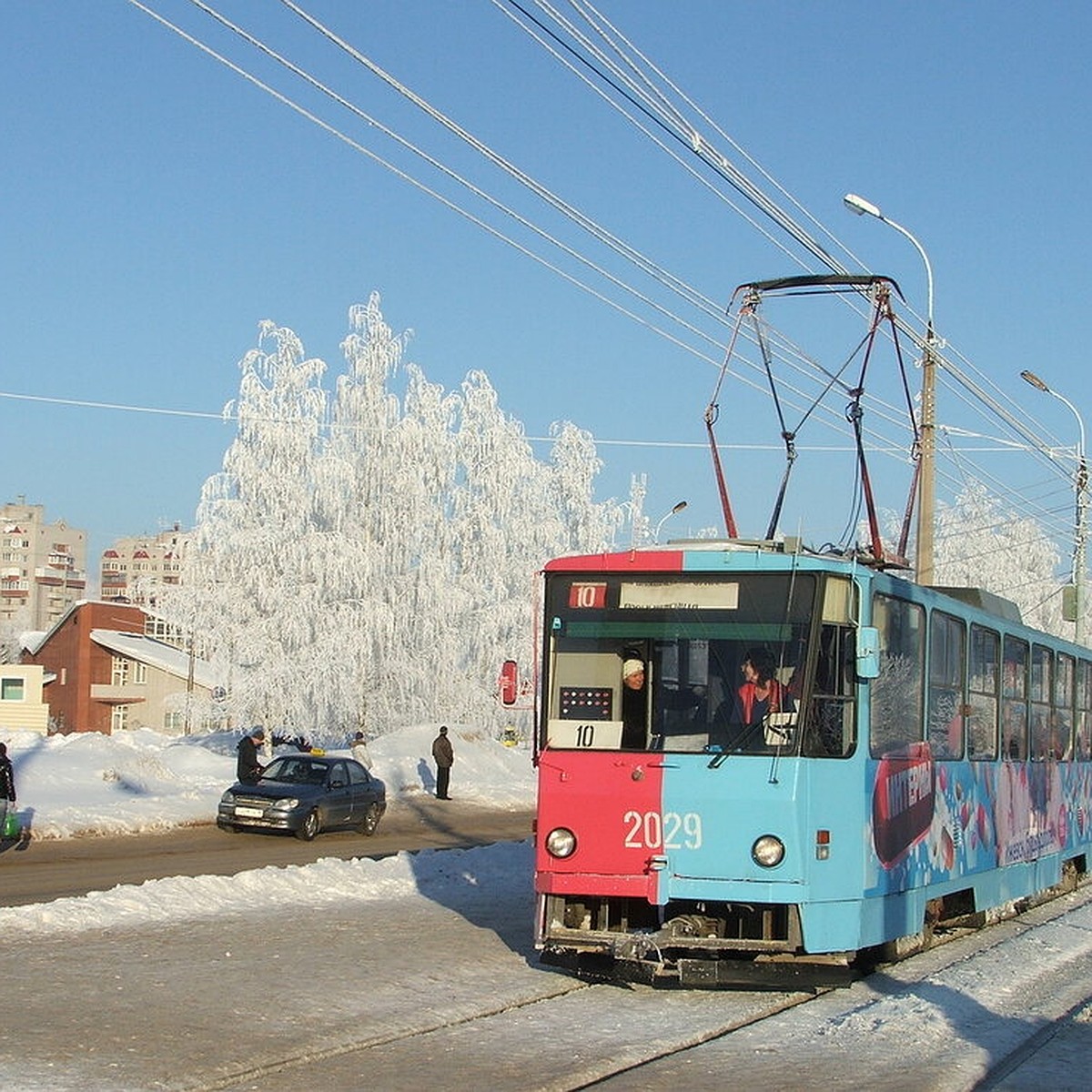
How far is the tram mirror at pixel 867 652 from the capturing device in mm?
11203

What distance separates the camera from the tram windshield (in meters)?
11.3

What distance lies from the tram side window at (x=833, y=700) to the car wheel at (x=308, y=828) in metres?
18.9

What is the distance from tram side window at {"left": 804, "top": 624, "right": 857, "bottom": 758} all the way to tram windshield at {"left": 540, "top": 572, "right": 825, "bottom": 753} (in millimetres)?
119

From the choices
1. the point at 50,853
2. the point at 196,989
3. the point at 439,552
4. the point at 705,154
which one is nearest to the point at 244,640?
the point at 439,552

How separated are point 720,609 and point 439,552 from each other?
38.0 meters

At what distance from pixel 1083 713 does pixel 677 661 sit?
10511 millimetres

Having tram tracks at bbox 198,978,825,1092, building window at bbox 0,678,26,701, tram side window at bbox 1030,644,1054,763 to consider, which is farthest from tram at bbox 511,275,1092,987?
building window at bbox 0,678,26,701

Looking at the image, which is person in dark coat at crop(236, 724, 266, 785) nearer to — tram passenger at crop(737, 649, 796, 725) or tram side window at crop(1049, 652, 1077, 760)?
tram side window at crop(1049, 652, 1077, 760)

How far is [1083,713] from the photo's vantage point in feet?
66.3

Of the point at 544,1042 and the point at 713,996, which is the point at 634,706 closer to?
the point at 713,996

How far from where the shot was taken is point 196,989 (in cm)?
1097

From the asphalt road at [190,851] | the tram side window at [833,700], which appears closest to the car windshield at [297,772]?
the asphalt road at [190,851]

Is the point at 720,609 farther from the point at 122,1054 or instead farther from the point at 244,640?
the point at 244,640

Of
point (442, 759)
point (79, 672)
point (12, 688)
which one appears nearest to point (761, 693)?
point (442, 759)
